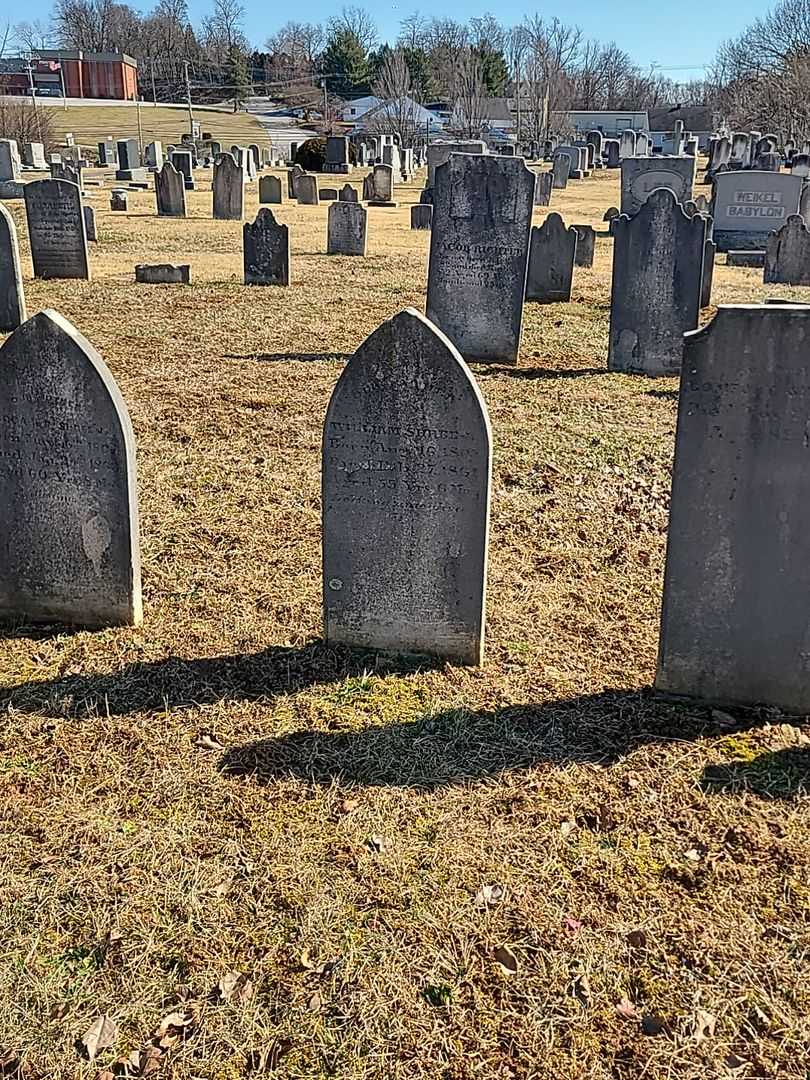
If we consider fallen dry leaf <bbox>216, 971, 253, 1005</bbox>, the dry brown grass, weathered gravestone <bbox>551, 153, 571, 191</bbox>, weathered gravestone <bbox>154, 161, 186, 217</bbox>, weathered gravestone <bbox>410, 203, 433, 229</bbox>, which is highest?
the dry brown grass

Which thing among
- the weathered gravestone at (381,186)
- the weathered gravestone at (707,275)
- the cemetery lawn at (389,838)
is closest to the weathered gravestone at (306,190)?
the weathered gravestone at (381,186)

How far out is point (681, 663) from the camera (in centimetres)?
401

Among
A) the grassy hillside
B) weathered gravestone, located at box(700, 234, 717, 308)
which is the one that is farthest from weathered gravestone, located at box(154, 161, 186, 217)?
the grassy hillside

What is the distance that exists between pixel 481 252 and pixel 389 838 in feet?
25.8

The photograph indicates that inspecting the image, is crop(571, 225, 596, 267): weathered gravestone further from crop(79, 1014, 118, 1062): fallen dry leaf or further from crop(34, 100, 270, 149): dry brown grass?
crop(34, 100, 270, 149): dry brown grass

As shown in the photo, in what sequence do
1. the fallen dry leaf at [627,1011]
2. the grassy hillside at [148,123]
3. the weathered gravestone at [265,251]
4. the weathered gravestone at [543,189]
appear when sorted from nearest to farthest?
the fallen dry leaf at [627,1011]
the weathered gravestone at [265,251]
the weathered gravestone at [543,189]
the grassy hillside at [148,123]

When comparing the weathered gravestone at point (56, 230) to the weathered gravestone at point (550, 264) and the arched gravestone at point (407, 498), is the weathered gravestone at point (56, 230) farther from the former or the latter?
the arched gravestone at point (407, 498)

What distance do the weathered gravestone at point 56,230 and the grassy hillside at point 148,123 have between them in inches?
1862

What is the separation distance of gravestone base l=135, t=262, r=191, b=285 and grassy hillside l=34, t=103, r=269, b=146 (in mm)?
47693

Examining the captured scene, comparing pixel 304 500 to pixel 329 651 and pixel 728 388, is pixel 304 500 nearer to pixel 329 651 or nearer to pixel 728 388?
pixel 329 651

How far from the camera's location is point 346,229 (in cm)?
1836

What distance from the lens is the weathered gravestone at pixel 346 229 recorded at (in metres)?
18.3

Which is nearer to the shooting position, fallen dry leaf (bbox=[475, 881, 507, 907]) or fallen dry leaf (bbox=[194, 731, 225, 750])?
fallen dry leaf (bbox=[475, 881, 507, 907])

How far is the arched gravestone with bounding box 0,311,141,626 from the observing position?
4223 millimetres
